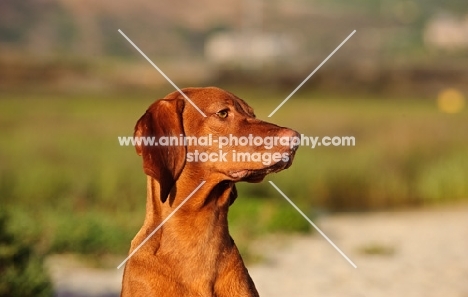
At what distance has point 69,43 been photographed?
961 inches

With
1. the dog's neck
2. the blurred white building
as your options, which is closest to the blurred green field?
the blurred white building

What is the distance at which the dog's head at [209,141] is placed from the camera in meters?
4.86

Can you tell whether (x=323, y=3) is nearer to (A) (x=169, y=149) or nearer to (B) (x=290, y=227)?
(B) (x=290, y=227)

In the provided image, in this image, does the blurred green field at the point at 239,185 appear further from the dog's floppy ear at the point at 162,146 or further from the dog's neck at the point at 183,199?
the dog's floppy ear at the point at 162,146

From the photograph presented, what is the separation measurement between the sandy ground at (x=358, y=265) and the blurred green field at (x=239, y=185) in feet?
1.75

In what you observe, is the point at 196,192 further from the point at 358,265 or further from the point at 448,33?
the point at 448,33

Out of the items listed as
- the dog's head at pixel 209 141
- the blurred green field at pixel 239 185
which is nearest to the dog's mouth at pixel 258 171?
the dog's head at pixel 209 141

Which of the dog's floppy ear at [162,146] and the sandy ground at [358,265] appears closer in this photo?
the dog's floppy ear at [162,146]

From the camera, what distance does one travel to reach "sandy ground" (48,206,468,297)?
9445mm

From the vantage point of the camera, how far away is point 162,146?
16.2ft

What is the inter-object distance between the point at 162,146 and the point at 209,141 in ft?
0.80

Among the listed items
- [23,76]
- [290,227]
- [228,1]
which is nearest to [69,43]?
[23,76]

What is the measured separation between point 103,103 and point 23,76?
2.03 metres

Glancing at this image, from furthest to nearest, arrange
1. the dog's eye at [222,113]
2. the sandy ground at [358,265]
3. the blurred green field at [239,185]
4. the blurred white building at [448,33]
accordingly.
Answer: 1. the blurred white building at [448,33]
2. the blurred green field at [239,185]
3. the sandy ground at [358,265]
4. the dog's eye at [222,113]
